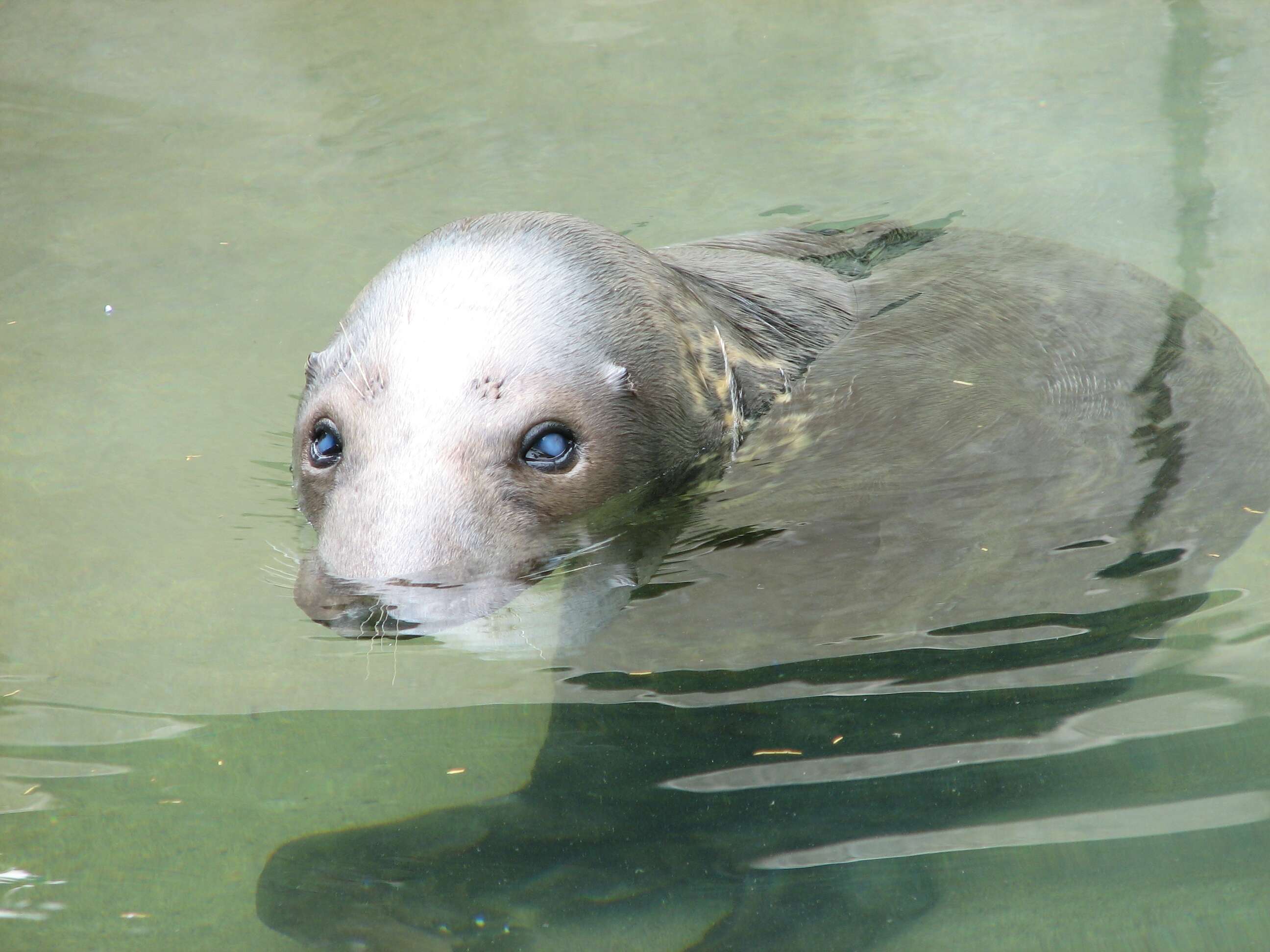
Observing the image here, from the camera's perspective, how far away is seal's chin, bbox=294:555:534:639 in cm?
306

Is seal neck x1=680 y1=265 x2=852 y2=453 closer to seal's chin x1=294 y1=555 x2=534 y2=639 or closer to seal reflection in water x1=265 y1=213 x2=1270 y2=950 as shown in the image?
seal reflection in water x1=265 y1=213 x2=1270 y2=950

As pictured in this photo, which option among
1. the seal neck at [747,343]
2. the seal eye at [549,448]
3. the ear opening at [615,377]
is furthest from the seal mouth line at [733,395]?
the seal eye at [549,448]

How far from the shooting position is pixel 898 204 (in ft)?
20.6

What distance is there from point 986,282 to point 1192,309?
2.72 feet

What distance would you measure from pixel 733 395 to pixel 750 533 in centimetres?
43

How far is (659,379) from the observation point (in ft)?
12.4

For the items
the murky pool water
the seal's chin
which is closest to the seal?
the seal's chin

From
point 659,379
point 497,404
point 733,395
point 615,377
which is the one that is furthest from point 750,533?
point 497,404

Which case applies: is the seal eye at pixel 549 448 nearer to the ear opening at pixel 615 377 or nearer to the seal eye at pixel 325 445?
the ear opening at pixel 615 377

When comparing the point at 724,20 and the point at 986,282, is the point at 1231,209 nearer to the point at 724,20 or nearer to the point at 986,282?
the point at 986,282

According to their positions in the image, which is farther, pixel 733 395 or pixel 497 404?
pixel 733 395

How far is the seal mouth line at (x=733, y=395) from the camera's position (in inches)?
157

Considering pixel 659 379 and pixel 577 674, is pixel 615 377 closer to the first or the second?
pixel 659 379

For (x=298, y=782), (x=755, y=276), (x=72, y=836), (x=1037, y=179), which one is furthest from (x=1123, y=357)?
(x=72, y=836)
